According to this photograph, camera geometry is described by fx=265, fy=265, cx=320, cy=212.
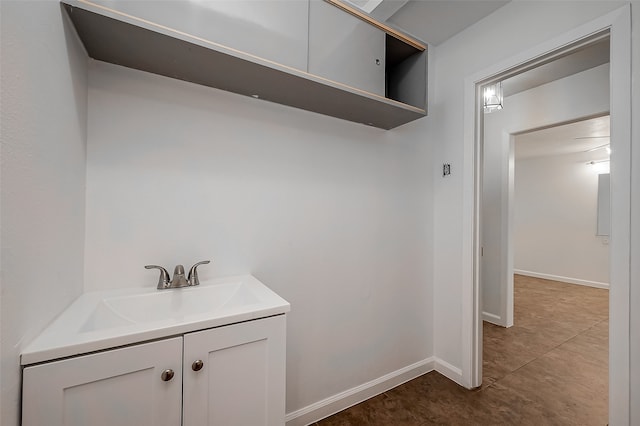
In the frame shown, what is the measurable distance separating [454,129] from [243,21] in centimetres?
166

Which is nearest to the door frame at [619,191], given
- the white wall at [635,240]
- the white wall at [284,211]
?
the white wall at [635,240]

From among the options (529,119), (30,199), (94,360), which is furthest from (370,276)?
(529,119)

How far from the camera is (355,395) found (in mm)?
1768

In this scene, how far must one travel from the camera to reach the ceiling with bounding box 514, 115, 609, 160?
360 centimetres

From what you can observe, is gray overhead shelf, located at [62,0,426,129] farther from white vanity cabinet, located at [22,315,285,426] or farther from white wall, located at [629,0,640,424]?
white vanity cabinet, located at [22,315,285,426]

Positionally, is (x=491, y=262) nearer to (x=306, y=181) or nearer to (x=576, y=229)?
(x=306, y=181)

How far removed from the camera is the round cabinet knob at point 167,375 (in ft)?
2.59

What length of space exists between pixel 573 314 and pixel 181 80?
5.08 meters

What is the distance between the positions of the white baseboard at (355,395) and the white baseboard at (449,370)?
40mm

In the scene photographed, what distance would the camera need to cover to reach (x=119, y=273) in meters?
1.17

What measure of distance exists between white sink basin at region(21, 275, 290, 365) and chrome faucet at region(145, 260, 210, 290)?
3 cm

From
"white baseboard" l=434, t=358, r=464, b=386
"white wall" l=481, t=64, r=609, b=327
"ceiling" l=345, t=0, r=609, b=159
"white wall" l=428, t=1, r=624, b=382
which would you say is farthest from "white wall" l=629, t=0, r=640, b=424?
"white wall" l=481, t=64, r=609, b=327

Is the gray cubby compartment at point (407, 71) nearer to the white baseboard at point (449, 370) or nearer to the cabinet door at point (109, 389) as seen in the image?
the cabinet door at point (109, 389)

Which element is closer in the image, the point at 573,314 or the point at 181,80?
the point at 181,80
